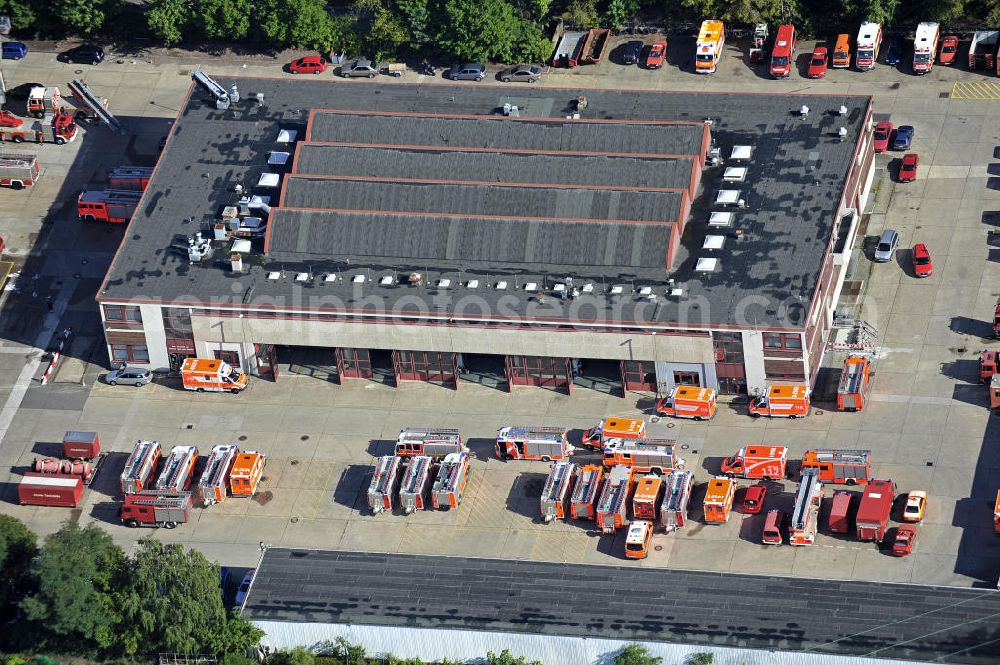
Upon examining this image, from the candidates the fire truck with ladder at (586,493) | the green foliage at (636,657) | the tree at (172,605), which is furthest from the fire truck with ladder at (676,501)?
the tree at (172,605)

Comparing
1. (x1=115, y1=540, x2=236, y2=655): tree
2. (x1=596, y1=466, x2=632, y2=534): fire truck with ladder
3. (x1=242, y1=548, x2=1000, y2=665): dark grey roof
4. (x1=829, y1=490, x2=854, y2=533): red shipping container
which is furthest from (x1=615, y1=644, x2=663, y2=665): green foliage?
(x1=115, y1=540, x2=236, y2=655): tree

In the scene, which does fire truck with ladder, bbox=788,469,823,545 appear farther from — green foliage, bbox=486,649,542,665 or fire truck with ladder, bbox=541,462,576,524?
green foliage, bbox=486,649,542,665

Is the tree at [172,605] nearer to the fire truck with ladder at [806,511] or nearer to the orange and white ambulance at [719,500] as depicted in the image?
the orange and white ambulance at [719,500]

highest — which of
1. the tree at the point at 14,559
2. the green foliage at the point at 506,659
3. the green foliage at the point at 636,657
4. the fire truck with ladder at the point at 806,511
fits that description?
the fire truck with ladder at the point at 806,511

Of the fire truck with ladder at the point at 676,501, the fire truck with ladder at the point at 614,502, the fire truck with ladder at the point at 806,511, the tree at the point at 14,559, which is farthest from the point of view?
the fire truck with ladder at the point at 614,502

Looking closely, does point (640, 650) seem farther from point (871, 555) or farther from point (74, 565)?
point (74, 565)

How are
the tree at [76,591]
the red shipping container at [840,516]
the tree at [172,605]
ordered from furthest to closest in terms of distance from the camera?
the red shipping container at [840,516] < the tree at [76,591] < the tree at [172,605]
